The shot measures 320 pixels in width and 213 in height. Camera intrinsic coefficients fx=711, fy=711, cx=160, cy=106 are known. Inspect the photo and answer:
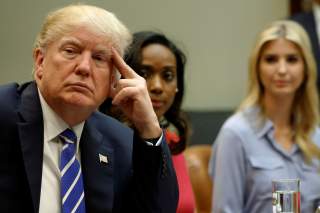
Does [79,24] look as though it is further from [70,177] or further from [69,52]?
[70,177]

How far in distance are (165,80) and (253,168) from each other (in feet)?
2.23

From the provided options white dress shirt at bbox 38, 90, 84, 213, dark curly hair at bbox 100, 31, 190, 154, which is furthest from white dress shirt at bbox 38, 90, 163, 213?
dark curly hair at bbox 100, 31, 190, 154

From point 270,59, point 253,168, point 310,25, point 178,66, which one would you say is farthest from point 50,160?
point 310,25

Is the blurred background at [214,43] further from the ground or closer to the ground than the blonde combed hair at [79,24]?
closer to the ground

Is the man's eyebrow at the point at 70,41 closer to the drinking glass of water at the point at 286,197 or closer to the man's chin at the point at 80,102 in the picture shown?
A: the man's chin at the point at 80,102

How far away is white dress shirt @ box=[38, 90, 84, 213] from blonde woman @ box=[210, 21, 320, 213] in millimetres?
1390

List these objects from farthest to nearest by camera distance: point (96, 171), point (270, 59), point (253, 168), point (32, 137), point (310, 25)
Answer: point (310, 25) < point (270, 59) < point (253, 168) < point (96, 171) < point (32, 137)

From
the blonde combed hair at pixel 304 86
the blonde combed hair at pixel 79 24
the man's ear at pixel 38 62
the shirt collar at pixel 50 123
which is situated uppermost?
the blonde combed hair at pixel 79 24

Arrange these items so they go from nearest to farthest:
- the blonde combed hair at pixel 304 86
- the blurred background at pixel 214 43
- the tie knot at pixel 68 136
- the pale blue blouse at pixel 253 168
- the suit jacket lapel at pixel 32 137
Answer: the suit jacket lapel at pixel 32 137, the tie knot at pixel 68 136, the pale blue blouse at pixel 253 168, the blonde combed hair at pixel 304 86, the blurred background at pixel 214 43

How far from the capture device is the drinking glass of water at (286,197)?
1.95 meters

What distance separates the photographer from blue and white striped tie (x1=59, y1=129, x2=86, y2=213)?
184 centimetres

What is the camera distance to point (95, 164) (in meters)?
1.99

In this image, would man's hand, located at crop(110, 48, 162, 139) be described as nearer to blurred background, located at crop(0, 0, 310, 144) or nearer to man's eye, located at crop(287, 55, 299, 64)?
man's eye, located at crop(287, 55, 299, 64)

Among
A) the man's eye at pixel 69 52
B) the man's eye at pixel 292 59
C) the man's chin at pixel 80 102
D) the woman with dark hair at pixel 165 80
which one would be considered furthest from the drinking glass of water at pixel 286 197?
the man's eye at pixel 292 59
